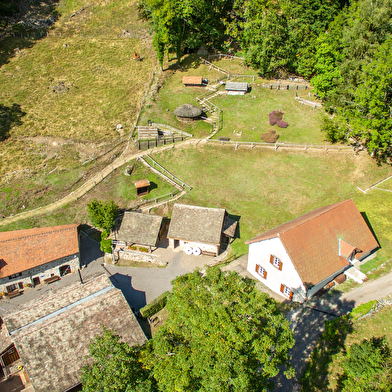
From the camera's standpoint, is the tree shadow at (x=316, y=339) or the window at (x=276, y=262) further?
the window at (x=276, y=262)

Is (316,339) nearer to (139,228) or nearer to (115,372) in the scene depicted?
(115,372)

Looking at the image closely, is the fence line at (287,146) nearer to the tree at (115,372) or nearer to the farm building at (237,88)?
the farm building at (237,88)

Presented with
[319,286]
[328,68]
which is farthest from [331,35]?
[319,286]

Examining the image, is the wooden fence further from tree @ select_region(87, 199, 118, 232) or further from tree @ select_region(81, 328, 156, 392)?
tree @ select_region(81, 328, 156, 392)

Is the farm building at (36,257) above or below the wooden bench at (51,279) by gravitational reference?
above

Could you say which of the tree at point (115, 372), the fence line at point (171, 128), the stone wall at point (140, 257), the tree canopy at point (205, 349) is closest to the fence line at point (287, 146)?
the fence line at point (171, 128)

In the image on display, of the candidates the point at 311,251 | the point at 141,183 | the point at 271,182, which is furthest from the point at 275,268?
the point at 141,183
